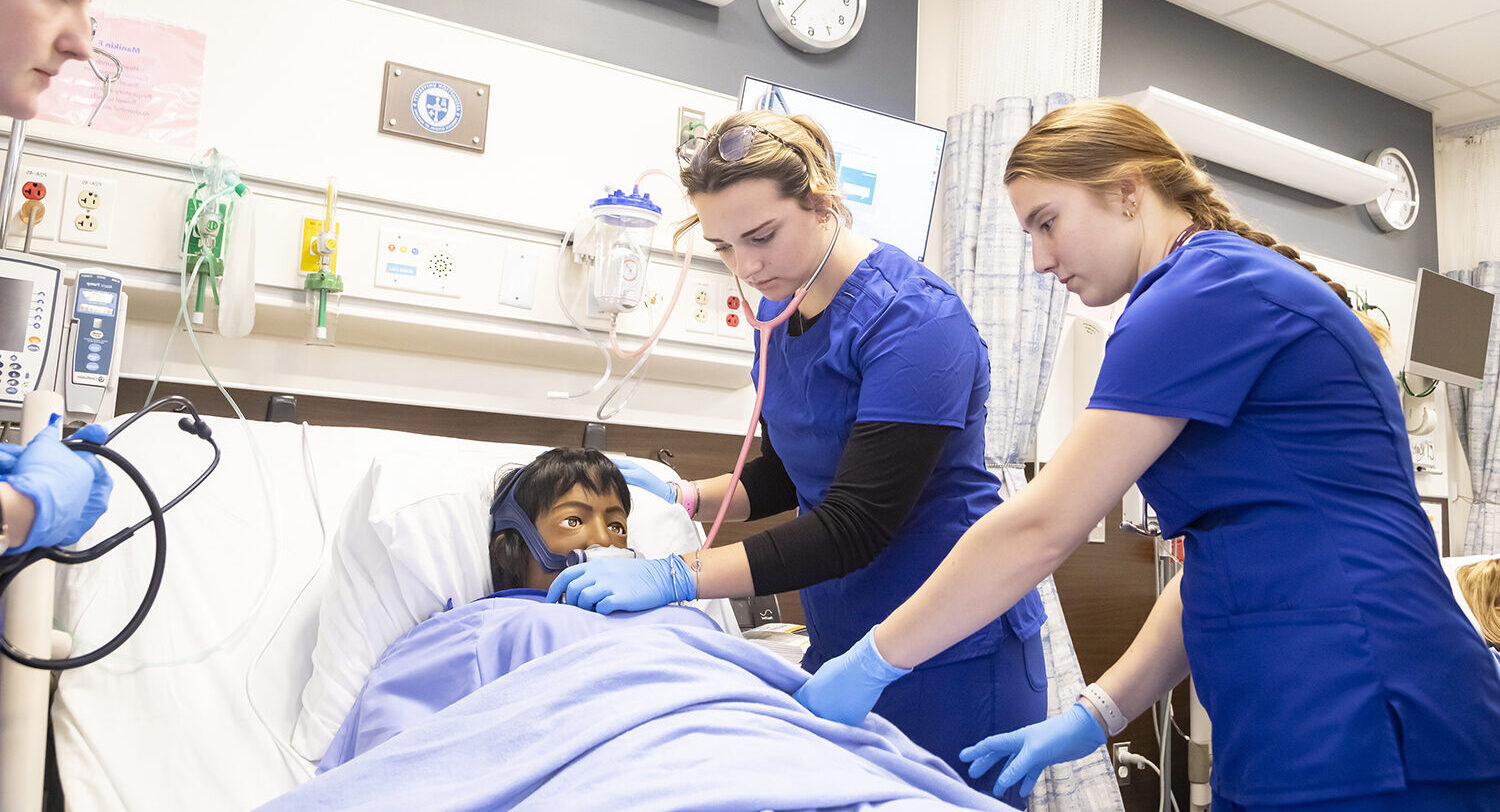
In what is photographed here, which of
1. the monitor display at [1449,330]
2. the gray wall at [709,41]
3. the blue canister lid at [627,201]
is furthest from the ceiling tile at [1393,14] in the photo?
the blue canister lid at [627,201]

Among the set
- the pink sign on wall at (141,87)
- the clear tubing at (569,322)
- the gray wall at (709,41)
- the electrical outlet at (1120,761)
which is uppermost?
the gray wall at (709,41)

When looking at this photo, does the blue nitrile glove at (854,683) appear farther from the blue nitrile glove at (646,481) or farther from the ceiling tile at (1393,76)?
the ceiling tile at (1393,76)

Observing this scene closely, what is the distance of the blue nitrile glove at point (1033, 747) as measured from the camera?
1206 millimetres

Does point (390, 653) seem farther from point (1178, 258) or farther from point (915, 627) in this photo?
point (1178, 258)

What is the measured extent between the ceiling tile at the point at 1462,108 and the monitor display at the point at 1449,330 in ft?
2.69

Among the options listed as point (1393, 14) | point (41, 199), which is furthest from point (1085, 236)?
point (1393, 14)

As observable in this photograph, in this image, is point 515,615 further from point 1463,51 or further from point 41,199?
point 1463,51

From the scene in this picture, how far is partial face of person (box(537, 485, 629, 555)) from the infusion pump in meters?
0.72

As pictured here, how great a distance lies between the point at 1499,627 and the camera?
7.63 feet

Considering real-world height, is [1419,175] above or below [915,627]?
above

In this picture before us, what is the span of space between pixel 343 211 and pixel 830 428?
109cm

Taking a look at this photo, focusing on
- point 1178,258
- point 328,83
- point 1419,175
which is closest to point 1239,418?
point 1178,258

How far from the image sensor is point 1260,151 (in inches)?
135

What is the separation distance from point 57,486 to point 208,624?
0.70m
